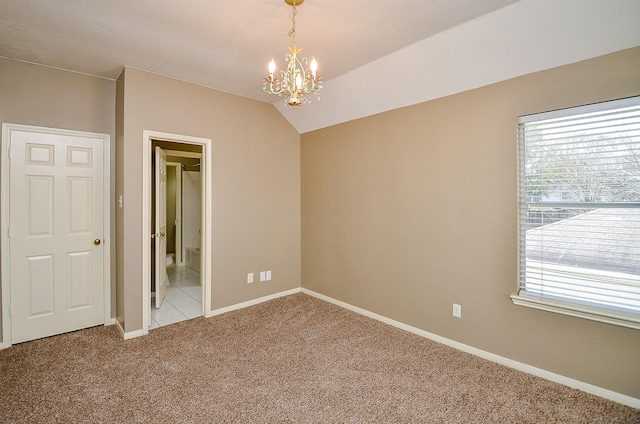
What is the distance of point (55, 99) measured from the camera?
3.04m

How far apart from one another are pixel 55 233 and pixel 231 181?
6.16 feet

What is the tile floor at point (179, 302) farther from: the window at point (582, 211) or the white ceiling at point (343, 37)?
the window at point (582, 211)

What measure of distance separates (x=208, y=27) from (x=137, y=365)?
9.43 feet

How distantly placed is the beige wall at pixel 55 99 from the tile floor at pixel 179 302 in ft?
1.83

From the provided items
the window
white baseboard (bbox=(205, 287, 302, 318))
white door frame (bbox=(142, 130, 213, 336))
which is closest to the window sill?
the window

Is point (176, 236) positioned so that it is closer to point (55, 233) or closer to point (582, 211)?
point (55, 233)

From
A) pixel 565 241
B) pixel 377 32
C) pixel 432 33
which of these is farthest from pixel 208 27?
pixel 565 241

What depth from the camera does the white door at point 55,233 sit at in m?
2.90

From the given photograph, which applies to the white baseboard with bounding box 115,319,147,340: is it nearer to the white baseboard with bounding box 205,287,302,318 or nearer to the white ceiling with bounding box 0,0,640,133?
the white baseboard with bounding box 205,287,302,318

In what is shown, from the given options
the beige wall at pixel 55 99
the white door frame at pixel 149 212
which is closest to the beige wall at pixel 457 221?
the white door frame at pixel 149 212

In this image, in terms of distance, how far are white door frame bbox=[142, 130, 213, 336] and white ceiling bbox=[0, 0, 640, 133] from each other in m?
0.70

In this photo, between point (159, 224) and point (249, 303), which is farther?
point (249, 303)

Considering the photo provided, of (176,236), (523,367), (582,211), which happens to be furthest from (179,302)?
(582,211)

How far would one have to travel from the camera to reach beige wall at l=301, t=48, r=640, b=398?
2160mm
